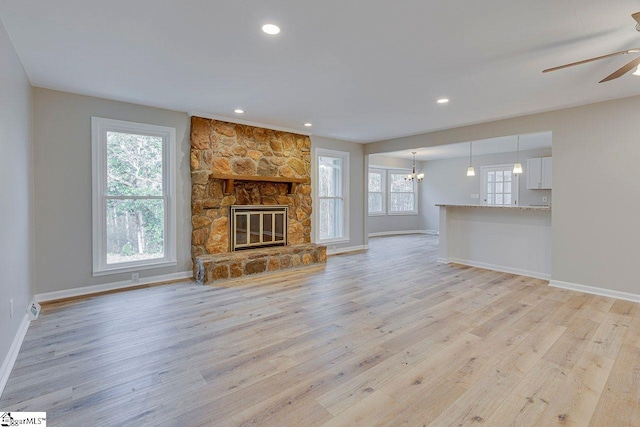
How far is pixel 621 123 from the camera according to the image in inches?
155

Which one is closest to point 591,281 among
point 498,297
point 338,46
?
point 498,297

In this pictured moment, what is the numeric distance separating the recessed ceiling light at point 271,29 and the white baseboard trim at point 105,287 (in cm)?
376

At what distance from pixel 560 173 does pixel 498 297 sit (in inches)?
→ 79.8

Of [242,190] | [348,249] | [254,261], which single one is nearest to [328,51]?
[242,190]

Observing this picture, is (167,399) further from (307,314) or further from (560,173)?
(560,173)

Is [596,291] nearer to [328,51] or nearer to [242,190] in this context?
[328,51]

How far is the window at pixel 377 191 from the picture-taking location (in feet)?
33.6

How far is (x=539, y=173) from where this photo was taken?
25.8 feet

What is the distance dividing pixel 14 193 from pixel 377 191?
8.92 meters

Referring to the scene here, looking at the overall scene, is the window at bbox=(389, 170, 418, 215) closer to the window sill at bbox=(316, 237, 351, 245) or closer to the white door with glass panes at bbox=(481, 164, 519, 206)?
the white door with glass panes at bbox=(481, 164, 519, 206)

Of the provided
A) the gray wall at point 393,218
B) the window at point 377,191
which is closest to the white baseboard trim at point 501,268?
the gray wall at point 393,218

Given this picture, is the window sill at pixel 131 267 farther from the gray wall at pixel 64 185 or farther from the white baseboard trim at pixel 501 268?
the white baseboard trim at pixel 501 268

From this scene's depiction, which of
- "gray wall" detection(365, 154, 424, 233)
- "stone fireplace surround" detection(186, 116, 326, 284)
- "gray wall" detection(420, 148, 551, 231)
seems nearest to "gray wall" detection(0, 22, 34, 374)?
"stone fireplace surround" detection(186, 116, 326, 284)

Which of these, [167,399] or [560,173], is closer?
[167,399]
